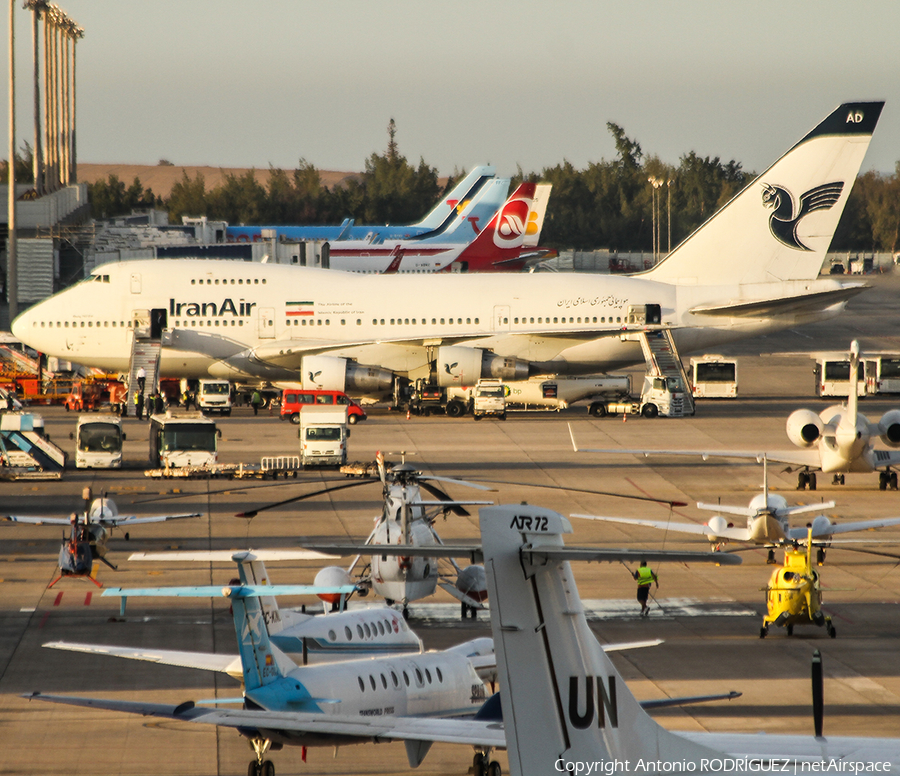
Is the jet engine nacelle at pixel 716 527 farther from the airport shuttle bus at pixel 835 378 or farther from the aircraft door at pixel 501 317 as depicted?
the airport shuttle bus at pixel 835 378

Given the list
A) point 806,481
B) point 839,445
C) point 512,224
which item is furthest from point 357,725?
point 512,224

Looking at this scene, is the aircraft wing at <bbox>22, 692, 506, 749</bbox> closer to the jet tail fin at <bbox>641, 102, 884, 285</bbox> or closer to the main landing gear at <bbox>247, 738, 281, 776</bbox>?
the main landing gear at <bbox>247, 738, 281, 776</bbox>

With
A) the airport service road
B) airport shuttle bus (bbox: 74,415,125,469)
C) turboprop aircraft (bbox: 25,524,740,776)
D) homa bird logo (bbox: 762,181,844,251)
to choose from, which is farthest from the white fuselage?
turboprop aircraft (bbox: 25,524,740,776)

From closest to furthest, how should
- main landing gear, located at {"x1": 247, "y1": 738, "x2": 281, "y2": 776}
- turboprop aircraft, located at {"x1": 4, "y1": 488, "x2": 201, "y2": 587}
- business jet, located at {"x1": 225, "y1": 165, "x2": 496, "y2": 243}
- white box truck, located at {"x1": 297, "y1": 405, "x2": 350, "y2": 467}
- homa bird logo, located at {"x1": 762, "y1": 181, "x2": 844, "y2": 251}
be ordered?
main landing gear, located at {"x1": 247, "y1": 738, "x2": 281, "y2": 776}, turboprop aircraft, located at {"x1": 4, "y1": 488, "x2": 201, "y2": 587}, white box truck, located at {"x1": 297, "y1": 405, "x2": 350, "y2": 467}, homa bird logo, located at {"x1": 762, "y1": 181, "x2": 844, "y2": 251}, business jet, located at {"x1": 225, "y1": 165, "x2": 496, "y2": 243}

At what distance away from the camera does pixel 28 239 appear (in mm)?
85812

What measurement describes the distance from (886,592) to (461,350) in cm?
3265

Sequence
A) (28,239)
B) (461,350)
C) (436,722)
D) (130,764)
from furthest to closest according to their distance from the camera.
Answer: (28,239) < (461,350) < (130,764) < (436,722)

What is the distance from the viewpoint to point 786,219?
62156 millimetres

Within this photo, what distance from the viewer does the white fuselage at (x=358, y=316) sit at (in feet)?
200

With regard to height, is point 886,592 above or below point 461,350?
below

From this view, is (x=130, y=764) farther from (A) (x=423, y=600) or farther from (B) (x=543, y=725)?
(A) (x=423, y=600)

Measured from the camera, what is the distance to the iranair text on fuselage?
→ 201ft

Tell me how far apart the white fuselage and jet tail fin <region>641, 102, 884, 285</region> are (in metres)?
1.18

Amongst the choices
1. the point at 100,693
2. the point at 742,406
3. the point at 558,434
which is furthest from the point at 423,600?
the point at 742,406
